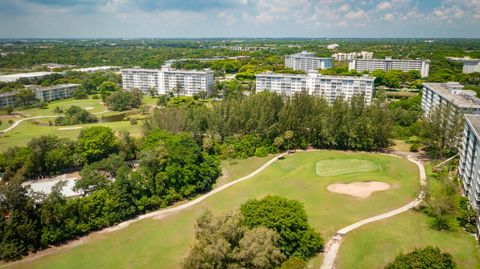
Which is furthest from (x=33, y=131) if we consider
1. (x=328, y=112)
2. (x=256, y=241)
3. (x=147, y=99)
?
(x=256, y=241)

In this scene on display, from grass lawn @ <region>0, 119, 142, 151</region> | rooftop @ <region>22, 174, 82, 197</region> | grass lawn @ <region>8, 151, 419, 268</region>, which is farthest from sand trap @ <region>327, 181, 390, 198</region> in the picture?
grass lawn @ <region>0, 119, 142, 151</region>

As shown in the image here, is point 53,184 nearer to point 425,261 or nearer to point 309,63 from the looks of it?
point 425,261

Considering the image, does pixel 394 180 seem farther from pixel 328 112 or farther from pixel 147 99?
pixel 147 99

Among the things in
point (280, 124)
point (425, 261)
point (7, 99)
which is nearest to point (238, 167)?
point (280, 124)

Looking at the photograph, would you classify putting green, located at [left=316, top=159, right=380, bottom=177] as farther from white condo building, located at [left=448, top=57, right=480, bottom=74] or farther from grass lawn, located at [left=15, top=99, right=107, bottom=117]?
white condo building, located at [left=448, top=57, right=480, bottom=74]

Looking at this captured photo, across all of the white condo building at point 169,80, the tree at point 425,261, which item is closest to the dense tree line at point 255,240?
the tree at point 425,261

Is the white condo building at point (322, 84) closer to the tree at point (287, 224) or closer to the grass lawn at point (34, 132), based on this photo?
the grass lawn at point (34, 132)
